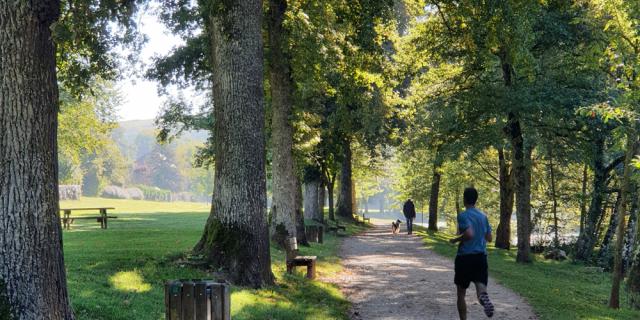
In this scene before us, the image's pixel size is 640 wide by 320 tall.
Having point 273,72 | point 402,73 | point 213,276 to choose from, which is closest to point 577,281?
point 402,73

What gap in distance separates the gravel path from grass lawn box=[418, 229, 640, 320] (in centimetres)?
41

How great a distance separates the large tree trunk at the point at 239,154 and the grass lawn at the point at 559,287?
5473 mm

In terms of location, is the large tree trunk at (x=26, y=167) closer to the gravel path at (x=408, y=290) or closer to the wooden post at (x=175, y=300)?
Result: the wooden post at (x=175, y=300)

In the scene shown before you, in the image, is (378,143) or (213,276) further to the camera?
(378,143)

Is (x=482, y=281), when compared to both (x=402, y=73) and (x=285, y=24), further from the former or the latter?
(x=402, y=73)

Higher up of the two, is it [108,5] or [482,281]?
[108,5]

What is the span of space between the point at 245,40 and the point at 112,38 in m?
2.39

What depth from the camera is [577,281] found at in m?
19.2

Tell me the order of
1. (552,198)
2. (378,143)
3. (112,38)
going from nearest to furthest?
1. (112,38)
2. (552,198)
3. (378,143)

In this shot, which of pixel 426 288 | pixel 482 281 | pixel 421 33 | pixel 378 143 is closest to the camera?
pixel 482 281

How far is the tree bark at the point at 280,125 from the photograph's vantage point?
706 inches

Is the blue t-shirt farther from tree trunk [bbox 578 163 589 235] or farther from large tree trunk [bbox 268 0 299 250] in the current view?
tree trunk [bbox 578 163 589 235]

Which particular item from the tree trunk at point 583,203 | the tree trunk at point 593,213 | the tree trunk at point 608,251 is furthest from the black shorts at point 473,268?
the tree trunk at point 583,203

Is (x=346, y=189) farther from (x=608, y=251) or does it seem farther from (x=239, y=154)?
(x=239, y=154)
